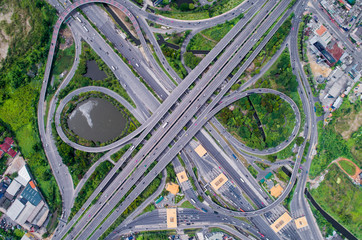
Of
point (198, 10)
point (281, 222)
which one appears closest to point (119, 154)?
point (198, 10)

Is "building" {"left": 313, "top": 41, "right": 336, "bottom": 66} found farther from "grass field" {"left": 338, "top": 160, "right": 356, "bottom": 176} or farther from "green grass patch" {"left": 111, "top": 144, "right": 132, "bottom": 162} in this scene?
"green grass patch" {"left": 111, "top": 144, "right": 132, "bottom": 162}

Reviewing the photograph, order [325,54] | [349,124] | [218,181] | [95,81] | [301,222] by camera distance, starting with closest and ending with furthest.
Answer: [301,222] → [218,181] → [325,54] → [349,124] → [95,81]

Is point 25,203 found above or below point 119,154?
below

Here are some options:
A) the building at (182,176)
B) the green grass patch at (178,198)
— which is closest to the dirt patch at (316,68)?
the building at (182,176)

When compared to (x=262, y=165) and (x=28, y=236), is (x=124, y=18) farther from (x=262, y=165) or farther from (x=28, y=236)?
(x=28, y=236)

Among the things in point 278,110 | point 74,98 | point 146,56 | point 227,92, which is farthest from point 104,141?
point 278,110

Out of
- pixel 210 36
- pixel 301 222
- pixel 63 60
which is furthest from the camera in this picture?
pixel 63 60
